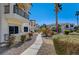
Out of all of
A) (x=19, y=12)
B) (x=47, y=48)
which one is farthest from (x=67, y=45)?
(x=19, y=12)

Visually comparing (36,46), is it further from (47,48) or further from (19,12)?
(19,12)

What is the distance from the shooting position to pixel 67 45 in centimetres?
991

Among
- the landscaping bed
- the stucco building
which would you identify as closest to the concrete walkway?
the stucco building

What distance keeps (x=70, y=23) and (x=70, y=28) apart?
10.4 inches

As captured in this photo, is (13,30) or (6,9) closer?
(13,30)

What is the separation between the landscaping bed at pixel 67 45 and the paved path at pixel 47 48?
52 cm

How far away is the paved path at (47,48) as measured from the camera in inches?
424

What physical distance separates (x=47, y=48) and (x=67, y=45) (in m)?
1.46

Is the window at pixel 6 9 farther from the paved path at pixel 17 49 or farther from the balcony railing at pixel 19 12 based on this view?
the paved path at pixel 17 49

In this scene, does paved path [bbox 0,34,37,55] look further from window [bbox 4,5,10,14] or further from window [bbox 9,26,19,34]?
window [bbox 4,5,10,14]

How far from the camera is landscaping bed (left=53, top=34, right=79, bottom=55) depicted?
989 cm

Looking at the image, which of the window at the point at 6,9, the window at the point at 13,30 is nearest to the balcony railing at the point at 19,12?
the window at the point at 6,9

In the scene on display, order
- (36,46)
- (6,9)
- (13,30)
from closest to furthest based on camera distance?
(36,46), (13,30), (6,9)
